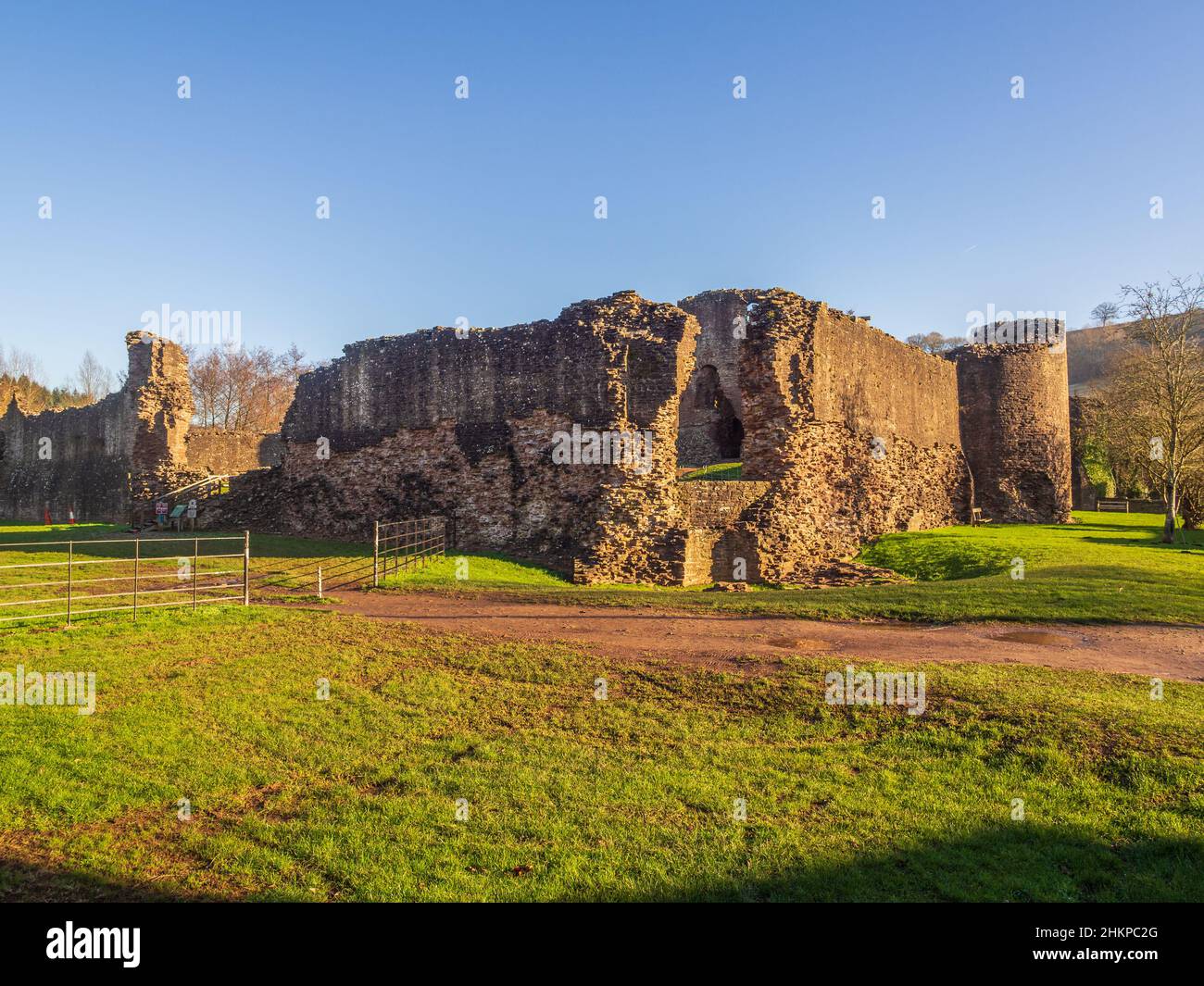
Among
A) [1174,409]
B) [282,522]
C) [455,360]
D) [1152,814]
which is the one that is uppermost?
[455,360]

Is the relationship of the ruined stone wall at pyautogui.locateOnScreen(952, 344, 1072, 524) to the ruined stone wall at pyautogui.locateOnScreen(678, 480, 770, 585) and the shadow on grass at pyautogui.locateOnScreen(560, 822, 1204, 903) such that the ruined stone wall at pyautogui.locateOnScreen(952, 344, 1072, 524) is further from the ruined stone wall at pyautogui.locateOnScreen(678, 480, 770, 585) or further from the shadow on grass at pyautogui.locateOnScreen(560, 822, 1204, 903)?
the shadow on grass at pyautogui.locateOnScreen(560, 822, 1204, 903)

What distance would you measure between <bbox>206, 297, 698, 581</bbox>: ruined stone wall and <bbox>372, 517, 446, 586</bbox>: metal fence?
1.12m

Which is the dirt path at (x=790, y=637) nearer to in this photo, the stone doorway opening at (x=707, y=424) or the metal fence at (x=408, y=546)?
the metal fence at (x=408, y=546)

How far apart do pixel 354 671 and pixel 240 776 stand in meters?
3.08

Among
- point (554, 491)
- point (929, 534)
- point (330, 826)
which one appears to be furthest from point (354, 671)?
point (929, 534)

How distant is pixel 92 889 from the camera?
4488 mm

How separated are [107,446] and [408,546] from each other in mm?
22862

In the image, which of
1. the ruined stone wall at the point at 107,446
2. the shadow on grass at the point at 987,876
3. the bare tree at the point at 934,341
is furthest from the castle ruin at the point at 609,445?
the bare tree at the point at 934,341

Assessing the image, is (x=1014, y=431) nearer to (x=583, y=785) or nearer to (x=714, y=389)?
(x=714, y=389)

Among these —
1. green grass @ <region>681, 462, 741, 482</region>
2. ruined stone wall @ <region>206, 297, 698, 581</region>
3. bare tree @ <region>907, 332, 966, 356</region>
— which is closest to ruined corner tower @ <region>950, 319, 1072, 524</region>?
green grass @ <region>681, 462, 741, 482</region>

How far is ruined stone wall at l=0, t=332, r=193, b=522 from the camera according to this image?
28.5 meters

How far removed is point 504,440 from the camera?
2314 centimetres
